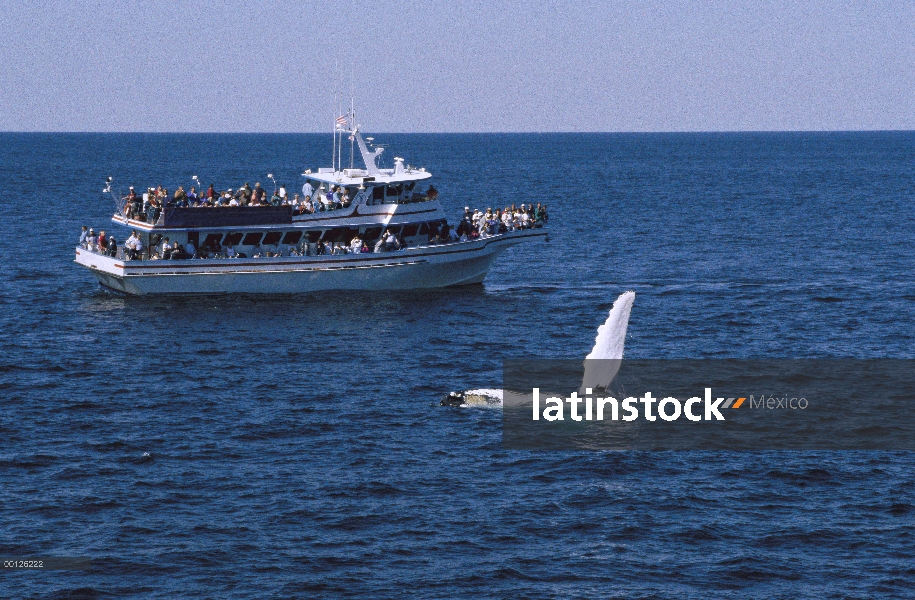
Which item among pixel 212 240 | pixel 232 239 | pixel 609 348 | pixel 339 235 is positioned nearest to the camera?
pixel 609 348

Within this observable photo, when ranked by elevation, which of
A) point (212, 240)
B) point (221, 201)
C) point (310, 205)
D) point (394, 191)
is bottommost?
point (212, 240)

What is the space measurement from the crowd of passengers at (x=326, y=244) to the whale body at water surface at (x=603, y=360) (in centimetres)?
2385

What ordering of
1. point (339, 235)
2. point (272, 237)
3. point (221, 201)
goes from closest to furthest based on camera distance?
point (221, 201) → point (272, 237) → point (339, 235)

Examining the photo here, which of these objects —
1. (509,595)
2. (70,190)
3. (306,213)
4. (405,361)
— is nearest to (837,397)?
(405,361)

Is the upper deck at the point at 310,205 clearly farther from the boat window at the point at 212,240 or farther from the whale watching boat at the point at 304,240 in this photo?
the boat window at the point at 212,240

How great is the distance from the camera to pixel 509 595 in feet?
104

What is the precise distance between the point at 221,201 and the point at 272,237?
3596mm

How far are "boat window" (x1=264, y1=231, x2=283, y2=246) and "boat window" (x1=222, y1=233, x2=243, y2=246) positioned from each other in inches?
61.6

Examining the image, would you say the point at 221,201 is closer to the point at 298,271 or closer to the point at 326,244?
the point at 298,271

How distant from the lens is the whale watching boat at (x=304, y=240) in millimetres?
71312

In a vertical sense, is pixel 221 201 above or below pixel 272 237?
above

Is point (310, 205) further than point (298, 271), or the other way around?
point (310, 205)

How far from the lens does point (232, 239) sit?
72.5 meters

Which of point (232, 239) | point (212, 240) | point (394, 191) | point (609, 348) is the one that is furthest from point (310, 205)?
point (609, 348)
